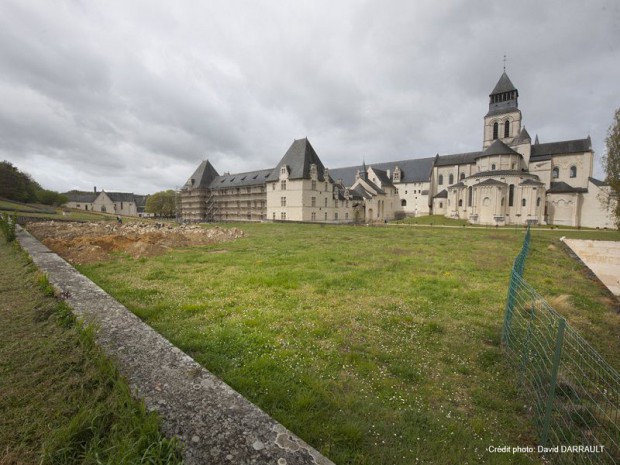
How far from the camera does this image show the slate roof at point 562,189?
43.0 metres

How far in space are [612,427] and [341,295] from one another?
16.6 feet

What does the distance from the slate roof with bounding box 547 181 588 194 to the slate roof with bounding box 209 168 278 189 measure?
152 feet

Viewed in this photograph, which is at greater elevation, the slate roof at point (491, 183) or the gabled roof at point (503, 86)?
the gabled roof at point (503, 86)

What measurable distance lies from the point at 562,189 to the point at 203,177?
66749 millimetres

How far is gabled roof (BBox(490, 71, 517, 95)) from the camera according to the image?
5392 centimetres

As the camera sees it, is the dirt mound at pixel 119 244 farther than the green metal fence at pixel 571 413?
Yes

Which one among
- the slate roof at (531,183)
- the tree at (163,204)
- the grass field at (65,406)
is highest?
the slate roof at (531,183)

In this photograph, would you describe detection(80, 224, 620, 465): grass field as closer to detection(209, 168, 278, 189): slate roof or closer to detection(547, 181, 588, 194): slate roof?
detection(209, 168, 278, 189): slate roof

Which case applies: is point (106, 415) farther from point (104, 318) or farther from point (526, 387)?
point (526, 387)

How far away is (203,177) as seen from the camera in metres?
63.9

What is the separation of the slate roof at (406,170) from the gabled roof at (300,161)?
22305mm

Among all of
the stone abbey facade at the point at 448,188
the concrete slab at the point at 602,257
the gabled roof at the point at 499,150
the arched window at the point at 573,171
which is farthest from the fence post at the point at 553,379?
the arched window at the point at 573,171

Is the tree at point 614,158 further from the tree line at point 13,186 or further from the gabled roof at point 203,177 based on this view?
the tree line at point 13,186

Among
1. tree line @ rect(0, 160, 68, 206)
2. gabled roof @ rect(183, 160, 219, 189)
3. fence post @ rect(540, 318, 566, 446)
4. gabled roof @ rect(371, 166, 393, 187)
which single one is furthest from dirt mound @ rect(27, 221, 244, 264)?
tree line @ rect(0, 160, 68, 206)
